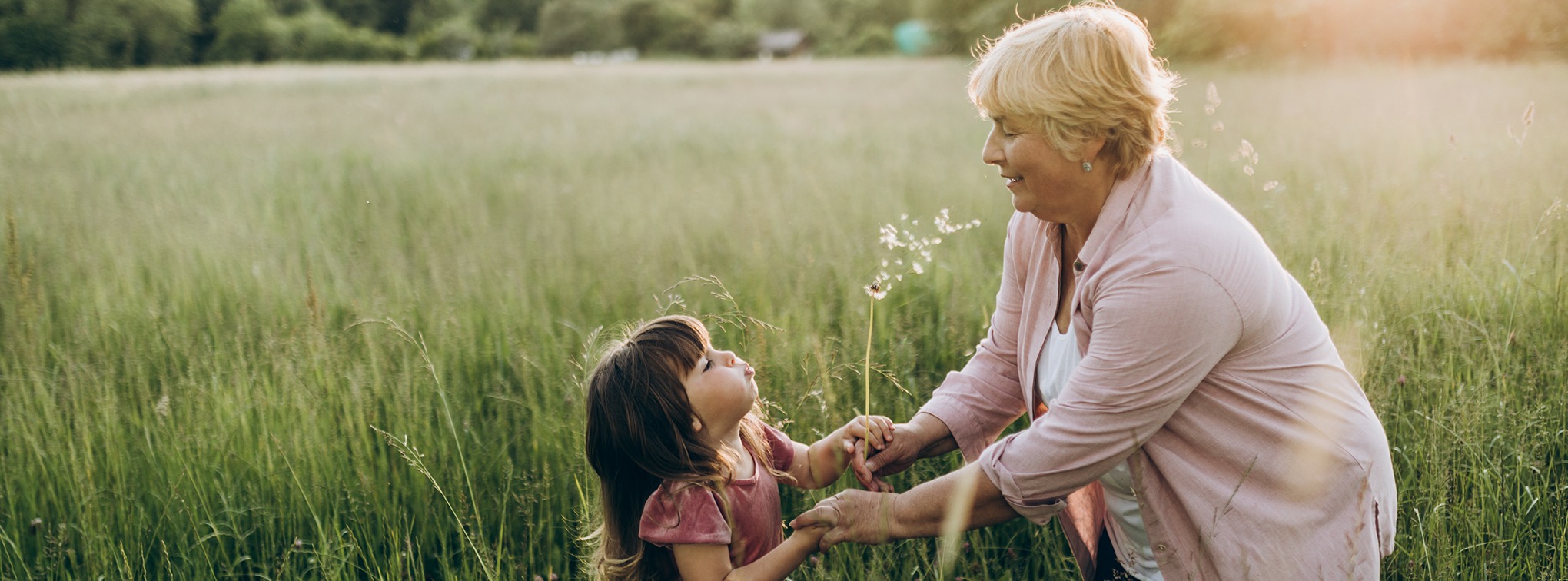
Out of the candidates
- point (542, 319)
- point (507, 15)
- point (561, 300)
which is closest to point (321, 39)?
point (507, 15)

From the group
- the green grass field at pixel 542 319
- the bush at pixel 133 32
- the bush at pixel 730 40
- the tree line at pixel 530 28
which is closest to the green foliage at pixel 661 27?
the bush at pixel 730 40

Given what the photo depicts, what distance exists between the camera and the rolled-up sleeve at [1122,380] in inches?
68.1

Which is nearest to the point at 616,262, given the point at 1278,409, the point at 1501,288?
the point at 1278,409

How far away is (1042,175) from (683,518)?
1.06 meters

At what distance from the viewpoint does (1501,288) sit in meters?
3.48

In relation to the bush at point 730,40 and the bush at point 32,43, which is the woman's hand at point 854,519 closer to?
the bush at point 32,43

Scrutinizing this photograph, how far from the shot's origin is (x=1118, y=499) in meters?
2.15

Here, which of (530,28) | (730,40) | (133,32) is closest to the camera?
(133,32)

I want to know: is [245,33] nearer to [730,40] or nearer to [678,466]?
[678,466]

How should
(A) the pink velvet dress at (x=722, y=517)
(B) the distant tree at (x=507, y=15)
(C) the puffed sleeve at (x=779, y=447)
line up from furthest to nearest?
(B) the distant tree at (x=507, y=15) < (C) the puffed sleeve at (x=779, y=447) < (A) the pink velvet dress at (x=722, y=517)

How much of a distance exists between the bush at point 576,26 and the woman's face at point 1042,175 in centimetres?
5131

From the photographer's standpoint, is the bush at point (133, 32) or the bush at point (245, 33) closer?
the bush at point (133, 32)

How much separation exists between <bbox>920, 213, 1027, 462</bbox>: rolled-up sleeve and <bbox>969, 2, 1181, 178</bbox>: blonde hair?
46cm

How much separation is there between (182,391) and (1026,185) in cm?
302
